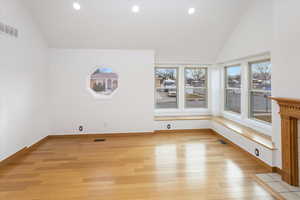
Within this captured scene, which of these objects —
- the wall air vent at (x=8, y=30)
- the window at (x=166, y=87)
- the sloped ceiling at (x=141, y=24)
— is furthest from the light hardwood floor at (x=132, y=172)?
the sloped ceiling at (x=141, y=24)

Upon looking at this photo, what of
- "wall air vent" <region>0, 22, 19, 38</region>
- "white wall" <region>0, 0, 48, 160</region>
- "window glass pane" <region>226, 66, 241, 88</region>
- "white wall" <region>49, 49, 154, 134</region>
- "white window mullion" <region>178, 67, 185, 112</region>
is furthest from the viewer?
"white window mullion" <region>178, 67, 185, 112</region>

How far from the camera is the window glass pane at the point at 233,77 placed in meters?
4.52

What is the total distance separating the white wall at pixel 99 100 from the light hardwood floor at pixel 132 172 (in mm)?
634

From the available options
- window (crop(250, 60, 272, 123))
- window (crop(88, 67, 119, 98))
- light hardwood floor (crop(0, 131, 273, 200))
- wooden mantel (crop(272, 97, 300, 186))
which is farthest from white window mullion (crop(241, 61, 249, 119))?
window (crop(88, 67, 119, 98))

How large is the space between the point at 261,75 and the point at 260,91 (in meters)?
0.33

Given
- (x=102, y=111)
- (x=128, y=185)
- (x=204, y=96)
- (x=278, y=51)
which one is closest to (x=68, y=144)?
(x=102, y=111)

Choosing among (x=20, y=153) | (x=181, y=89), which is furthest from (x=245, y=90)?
(x=20, y=153)

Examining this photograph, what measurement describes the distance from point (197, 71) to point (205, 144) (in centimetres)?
235

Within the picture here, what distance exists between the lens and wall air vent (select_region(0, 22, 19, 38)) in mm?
2753

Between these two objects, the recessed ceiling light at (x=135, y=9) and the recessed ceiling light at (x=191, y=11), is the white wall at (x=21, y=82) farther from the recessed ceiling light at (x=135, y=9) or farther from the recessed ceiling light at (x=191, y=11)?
the recessed ceiling light at (x=191, y=11)

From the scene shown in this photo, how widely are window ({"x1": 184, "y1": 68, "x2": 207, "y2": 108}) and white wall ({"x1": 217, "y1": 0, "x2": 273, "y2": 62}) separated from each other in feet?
3.76

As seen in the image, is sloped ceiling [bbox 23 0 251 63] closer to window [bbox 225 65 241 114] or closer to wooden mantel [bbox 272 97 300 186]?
window [bbox 225 65 241 114]

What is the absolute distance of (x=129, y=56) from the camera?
4559 mm

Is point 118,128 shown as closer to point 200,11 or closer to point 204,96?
point 204,96
